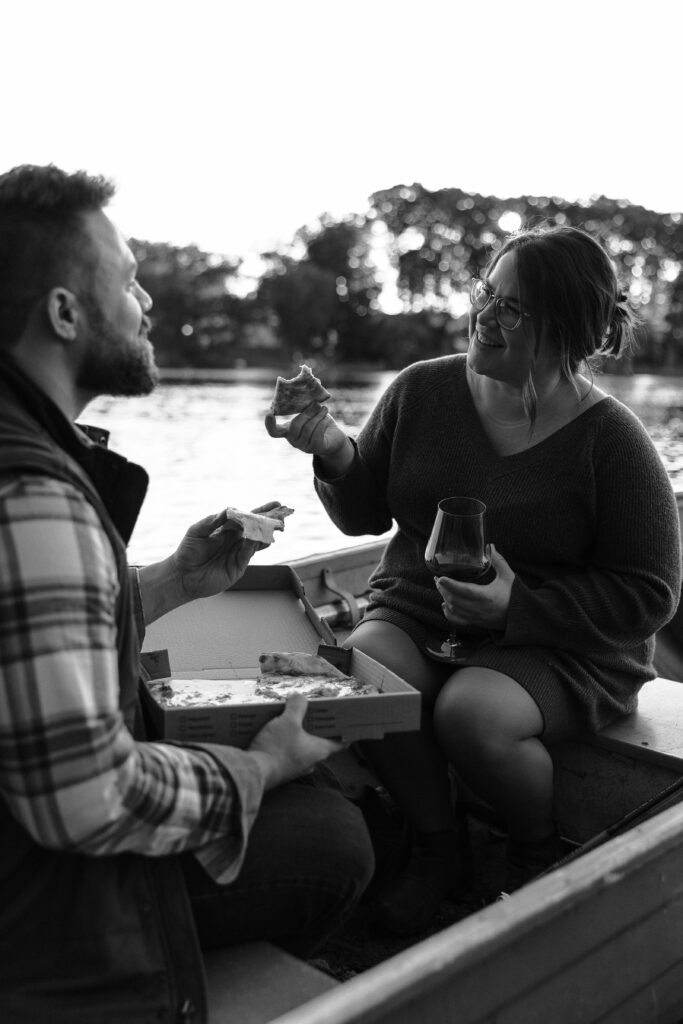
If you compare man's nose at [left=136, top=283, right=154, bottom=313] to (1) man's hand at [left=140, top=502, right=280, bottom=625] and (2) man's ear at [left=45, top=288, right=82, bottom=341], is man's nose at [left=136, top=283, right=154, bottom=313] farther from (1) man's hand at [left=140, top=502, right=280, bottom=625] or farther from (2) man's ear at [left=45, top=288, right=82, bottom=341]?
(1) man's hand at [left=140, top=502, right=280, bottom=625]

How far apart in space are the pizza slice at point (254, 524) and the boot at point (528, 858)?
3.82ft

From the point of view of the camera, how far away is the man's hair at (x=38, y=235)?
1588mm

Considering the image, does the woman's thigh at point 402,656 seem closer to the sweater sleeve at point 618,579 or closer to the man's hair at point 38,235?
the sweater sleeve at point 618,579

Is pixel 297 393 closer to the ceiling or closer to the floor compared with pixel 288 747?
closer to the ceiling

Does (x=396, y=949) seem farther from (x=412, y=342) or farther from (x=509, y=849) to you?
(x=412, y=342)

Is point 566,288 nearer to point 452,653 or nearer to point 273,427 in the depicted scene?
point 273,427

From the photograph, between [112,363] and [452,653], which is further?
[452,653]

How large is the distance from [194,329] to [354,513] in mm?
56996

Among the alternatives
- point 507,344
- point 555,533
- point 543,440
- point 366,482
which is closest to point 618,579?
point 555,533

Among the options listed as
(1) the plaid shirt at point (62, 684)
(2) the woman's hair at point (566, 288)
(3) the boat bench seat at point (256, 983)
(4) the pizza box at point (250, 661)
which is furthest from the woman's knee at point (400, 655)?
(1) the plaid shirt at point (62, 684)

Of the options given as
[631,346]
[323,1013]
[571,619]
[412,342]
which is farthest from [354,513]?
[412,342]

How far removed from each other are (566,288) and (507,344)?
222 millimetres

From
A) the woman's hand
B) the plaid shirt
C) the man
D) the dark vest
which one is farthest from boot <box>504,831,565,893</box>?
the plaid shirt

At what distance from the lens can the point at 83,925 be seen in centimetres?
152
